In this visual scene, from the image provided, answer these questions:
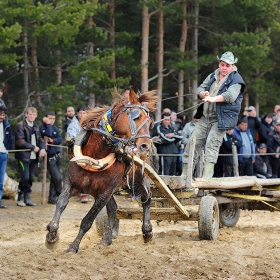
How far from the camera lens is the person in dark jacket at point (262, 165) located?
16141mm

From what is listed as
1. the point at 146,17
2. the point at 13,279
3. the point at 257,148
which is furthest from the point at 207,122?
the point at 146,17

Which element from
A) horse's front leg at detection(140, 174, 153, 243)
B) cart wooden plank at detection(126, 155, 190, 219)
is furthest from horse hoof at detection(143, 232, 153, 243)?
cart wooden plank at detection(126, 155, 190, 219)

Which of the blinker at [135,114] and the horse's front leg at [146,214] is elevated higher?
the blinker at [135,114]

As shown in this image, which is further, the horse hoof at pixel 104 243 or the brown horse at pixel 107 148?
the horse hoof at pixel 104 243

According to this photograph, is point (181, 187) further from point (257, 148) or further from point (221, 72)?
point (257, 148)

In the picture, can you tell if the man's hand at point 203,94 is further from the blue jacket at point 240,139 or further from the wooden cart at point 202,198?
the blue jacket at point 240,139

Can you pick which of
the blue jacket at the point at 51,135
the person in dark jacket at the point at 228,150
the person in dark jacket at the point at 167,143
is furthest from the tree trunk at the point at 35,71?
the person in dark jacket at the point at 228,150

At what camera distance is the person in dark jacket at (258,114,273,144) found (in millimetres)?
16672

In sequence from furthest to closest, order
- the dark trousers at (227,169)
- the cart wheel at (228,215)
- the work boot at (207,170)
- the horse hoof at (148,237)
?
the dark trousers at (227,169)
the cart wheel at (228,215)
the work boot at (207,170)
the horse hoof at (148,237)

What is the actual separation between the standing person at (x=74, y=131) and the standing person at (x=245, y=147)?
4.06 m

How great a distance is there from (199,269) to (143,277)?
0.78 metres

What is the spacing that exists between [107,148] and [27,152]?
5912 millimetres

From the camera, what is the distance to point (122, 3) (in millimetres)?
26000

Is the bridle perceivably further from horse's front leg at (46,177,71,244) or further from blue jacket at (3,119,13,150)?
blue jacket at (3,119,13,150)
